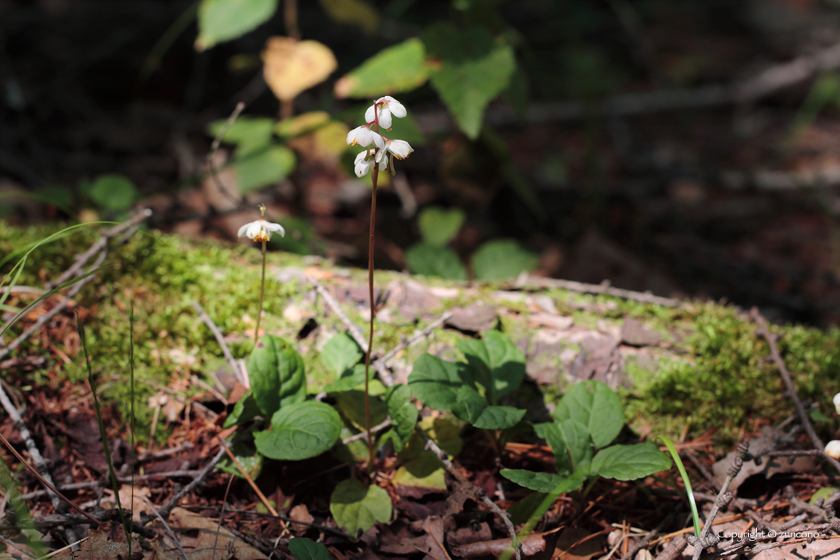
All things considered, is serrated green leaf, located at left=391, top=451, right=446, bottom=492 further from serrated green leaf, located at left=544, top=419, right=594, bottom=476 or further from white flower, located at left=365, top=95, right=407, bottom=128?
white flower, located at left=365, top=95, right=407, bottom=128

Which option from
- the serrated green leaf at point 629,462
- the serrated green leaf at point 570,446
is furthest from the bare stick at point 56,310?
the serrated green leaf at point 629,462

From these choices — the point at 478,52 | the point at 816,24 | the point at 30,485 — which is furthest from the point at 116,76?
the point at 816,24

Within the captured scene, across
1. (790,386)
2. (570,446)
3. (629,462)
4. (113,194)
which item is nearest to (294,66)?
(113,194)

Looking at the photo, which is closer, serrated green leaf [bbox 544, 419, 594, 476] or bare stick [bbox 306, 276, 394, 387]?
serrated green leaf [bbox 544, 419, 594, 476]

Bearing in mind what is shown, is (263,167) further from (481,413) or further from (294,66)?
(481,413)

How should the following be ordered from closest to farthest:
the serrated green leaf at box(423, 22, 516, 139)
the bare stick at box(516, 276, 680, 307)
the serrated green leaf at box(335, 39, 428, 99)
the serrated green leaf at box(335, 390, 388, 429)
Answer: the serrated green leaf at box(335, 390, 388, 429) → the bare stick at box(516, 276, 680, 307) → the serrated green leaf at box(423, 22, 516, 139) → the serrated green leaf at box(335, 39, 428, 99)

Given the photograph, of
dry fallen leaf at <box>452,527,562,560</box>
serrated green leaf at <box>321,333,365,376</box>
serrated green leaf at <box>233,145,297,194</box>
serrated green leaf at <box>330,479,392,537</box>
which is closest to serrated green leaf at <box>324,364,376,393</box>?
serrated green leaf at <box>321,333,365,376</box>

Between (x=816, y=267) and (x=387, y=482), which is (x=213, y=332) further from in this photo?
(x=816, y=267)
